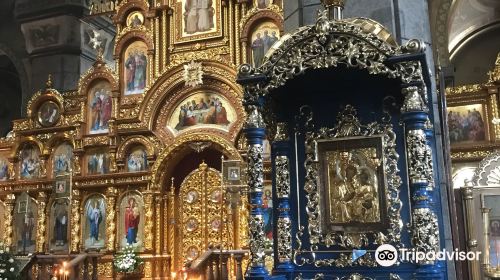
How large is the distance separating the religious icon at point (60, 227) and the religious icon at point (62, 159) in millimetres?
842

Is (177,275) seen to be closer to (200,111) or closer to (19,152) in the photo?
(200,111)

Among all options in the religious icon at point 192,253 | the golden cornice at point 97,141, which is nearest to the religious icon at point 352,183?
the religious icon at point 192,253

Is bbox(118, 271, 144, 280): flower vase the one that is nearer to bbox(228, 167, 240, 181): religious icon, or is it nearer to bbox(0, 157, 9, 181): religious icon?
bbox(228, 167, 240, 181): religious icon

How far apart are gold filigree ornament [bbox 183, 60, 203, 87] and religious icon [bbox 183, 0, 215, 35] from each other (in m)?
1.01

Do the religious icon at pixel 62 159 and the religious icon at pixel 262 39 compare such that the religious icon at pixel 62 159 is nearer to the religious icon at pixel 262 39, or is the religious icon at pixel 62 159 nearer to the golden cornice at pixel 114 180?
the golden cornice at pixel 114 180

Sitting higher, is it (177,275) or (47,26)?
(47,26)

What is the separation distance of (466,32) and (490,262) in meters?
8.79

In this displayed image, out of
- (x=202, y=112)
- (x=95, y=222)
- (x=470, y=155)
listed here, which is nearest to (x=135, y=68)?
(x=202, y=112)

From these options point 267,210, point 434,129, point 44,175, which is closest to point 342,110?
point 434,129

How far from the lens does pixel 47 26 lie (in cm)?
1555

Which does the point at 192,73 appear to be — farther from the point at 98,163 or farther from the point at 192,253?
the point at 192,253

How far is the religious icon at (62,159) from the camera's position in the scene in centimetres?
1387

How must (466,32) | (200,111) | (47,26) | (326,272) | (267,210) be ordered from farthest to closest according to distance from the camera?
(466,32) → (47,26) → (200,111) → (267,210) → (326,272)

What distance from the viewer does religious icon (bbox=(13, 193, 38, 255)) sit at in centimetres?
1378
